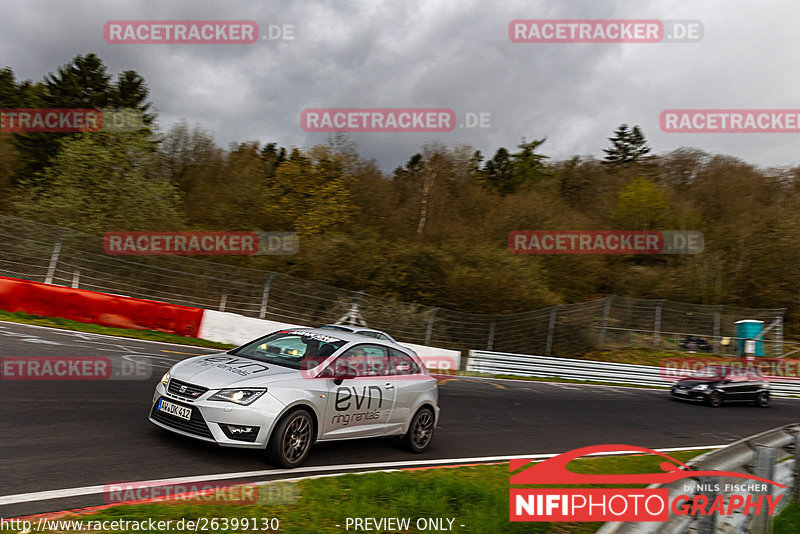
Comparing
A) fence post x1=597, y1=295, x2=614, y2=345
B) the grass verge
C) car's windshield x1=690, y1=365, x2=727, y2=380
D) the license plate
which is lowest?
the grass verge

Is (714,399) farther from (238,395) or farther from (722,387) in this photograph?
(238,395)

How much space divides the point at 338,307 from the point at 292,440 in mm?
14729

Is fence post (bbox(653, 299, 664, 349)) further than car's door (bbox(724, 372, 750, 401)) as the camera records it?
Yes

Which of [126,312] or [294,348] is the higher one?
[126,312]

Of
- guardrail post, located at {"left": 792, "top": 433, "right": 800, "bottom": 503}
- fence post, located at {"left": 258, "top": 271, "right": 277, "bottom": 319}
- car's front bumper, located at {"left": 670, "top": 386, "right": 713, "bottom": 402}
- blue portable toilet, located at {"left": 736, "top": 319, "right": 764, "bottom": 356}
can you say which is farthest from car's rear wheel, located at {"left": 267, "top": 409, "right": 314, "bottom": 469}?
blue portable toilet, located at {"left": 736, "top": 319, "right": 764, "bottom": 356}

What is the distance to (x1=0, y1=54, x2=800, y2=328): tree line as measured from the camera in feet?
87.4

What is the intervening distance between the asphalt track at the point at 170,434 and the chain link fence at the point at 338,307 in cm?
323

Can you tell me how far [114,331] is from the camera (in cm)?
1616

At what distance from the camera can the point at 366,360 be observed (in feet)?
26.3

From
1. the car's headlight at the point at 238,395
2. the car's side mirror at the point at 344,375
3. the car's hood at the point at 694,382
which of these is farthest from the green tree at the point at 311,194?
the car's headlight at the point at 238,395

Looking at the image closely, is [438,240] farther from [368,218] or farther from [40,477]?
[40,477]

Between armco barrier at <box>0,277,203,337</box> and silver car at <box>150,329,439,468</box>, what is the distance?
10158 millimetres

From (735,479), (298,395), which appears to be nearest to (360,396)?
(298,395)

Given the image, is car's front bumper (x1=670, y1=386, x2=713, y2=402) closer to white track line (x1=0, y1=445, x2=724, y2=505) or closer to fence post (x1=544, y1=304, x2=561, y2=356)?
fence post (x1=544, y1=304, x2=561, y2=356)
